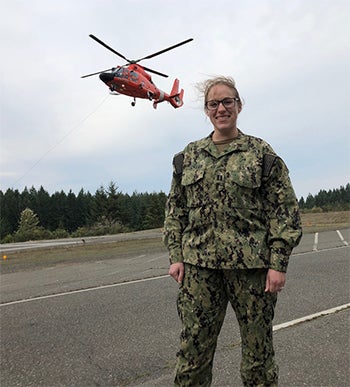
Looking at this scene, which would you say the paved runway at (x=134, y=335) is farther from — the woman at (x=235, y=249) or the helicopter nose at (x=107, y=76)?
the helicopter nose at (x=107, y=76)

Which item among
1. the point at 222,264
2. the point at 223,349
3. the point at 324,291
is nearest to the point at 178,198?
the point at 222,264

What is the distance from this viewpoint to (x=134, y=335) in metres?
4.29

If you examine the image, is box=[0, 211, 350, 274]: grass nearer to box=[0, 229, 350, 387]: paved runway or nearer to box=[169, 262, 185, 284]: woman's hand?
box=[0, 229, 350, 387]: paved runway

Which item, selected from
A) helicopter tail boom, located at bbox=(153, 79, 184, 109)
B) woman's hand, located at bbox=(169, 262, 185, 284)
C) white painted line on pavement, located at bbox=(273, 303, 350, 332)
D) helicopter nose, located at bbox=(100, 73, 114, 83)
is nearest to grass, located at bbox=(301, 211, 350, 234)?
helicopter tail boom, located at bbox=(153, 79, 184, 109)

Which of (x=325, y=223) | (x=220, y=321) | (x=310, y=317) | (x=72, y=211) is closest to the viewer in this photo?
(x=220, y=321)

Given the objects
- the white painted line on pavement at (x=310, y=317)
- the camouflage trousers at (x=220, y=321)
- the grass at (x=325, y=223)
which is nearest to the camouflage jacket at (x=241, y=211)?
the camouflage trousers at (x=220, y=321)

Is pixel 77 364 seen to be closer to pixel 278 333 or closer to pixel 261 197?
pixel 278 333

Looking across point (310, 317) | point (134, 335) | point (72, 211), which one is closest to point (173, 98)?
point (310, 317)

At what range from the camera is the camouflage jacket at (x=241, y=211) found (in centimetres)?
221

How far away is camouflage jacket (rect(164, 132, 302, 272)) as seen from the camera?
7.25ft

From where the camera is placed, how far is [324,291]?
6.06 metres

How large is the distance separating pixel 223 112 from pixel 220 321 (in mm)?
1415

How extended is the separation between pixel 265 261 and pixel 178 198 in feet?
2.47

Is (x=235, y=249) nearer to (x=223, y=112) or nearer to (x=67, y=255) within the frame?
(x=223, y=112)
